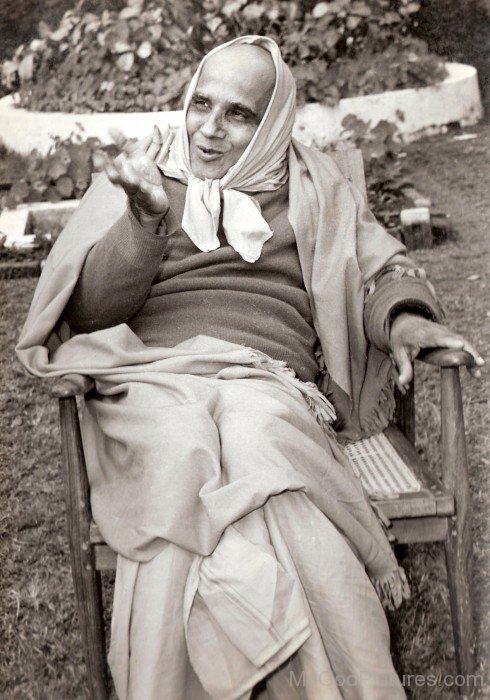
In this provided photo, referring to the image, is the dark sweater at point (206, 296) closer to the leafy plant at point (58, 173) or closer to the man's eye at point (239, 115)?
the man's eye at point (239, 115)

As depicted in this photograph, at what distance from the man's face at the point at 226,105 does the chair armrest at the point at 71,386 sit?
0.73 meters

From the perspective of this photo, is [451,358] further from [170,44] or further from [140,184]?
[170,44]

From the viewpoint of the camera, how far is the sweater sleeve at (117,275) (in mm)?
2521

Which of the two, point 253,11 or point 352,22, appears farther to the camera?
point 352,22

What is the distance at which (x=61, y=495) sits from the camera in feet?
11.4

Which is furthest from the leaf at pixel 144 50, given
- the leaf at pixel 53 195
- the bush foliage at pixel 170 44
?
the leaf at pixel 53 195

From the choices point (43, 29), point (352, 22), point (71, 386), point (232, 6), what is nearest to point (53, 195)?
point (43, 29)

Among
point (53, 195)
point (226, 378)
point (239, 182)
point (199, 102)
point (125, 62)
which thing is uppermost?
point (199, 102)

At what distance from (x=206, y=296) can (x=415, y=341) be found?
618 mm

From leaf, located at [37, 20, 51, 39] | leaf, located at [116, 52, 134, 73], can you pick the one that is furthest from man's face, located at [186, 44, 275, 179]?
leaf, located at [116, 52, 134, 73]

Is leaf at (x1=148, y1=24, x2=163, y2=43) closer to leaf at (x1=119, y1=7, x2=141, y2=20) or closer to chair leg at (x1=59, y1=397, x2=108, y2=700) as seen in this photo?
leaf at (x1=119, y1=7, x2=141, y2=20)

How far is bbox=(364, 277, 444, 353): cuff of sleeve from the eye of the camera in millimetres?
2666

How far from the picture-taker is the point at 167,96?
3.76 meters

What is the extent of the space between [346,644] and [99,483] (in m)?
0.75
